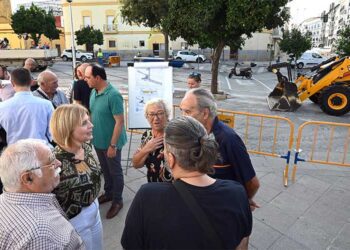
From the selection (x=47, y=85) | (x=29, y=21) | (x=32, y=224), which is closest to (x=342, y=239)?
(x=32, y=224)

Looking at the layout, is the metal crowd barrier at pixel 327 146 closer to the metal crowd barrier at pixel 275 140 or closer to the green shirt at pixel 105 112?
the metal crowd barrier at pixel 275 140

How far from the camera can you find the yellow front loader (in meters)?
9.71

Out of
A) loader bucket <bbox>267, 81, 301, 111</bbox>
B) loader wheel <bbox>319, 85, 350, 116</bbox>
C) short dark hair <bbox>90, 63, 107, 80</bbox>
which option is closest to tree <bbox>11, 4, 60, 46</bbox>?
loader bucket <bbox>267, 81, 301, 111</bbox>

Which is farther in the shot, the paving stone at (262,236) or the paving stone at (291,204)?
the paving stone at (291,204)

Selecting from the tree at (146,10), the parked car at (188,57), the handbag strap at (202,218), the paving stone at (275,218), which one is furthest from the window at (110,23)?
the handbag strap at (202,218)

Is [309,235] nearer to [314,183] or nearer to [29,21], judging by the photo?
[314,183]

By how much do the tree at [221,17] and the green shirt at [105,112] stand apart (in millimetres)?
7372

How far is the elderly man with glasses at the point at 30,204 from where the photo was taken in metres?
1.38

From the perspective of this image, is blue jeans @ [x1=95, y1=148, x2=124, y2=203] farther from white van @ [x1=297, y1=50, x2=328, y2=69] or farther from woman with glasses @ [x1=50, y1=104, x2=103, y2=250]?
white van @ [x1=297, y1=50, x2=328, y2=69]

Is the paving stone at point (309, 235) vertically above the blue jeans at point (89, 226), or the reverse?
the blue jeans at point (89, 226)

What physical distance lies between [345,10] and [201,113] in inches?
3768

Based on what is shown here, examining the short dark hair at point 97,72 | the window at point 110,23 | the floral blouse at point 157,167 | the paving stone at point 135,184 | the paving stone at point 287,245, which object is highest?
the window at point 110,23

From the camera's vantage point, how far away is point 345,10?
80062mm

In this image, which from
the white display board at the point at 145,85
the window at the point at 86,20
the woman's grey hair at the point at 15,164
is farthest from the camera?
the window at the point at 86,20
